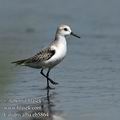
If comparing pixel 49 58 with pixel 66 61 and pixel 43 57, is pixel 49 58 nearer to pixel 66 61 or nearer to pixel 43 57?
pixel 43 57

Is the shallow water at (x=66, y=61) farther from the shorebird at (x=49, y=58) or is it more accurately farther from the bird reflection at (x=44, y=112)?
the shorebird at (x=49, y=58)

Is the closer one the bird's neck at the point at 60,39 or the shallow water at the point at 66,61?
the shallow water at the point at 66,61

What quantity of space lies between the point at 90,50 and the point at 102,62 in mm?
1338

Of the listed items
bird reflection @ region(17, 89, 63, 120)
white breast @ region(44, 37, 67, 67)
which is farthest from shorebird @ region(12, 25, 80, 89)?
bird reflection @ region(17, 89, 63, 120)

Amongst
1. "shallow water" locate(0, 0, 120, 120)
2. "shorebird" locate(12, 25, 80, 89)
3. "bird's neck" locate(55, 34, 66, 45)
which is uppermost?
"bird's neck" locate(55, 34, 66, 45)

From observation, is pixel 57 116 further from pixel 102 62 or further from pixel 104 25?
pixel 104 25

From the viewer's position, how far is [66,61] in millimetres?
13172

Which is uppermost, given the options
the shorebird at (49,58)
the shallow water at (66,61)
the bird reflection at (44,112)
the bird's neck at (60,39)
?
the bird's neck at (60,39)

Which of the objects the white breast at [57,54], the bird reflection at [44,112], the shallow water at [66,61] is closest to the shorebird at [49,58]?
the white breast at [57,54]

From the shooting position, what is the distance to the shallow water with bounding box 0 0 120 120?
941cm

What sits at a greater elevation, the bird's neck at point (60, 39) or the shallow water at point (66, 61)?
the bird's neck at point (60, 39)

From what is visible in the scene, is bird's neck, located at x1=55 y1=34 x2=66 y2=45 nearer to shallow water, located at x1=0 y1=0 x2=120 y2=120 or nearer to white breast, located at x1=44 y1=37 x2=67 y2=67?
white breast, located at x1=44 y1=37 x2=67 y2=67

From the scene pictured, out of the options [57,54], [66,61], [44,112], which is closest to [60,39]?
[57,54]

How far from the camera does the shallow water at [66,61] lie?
9414mm
